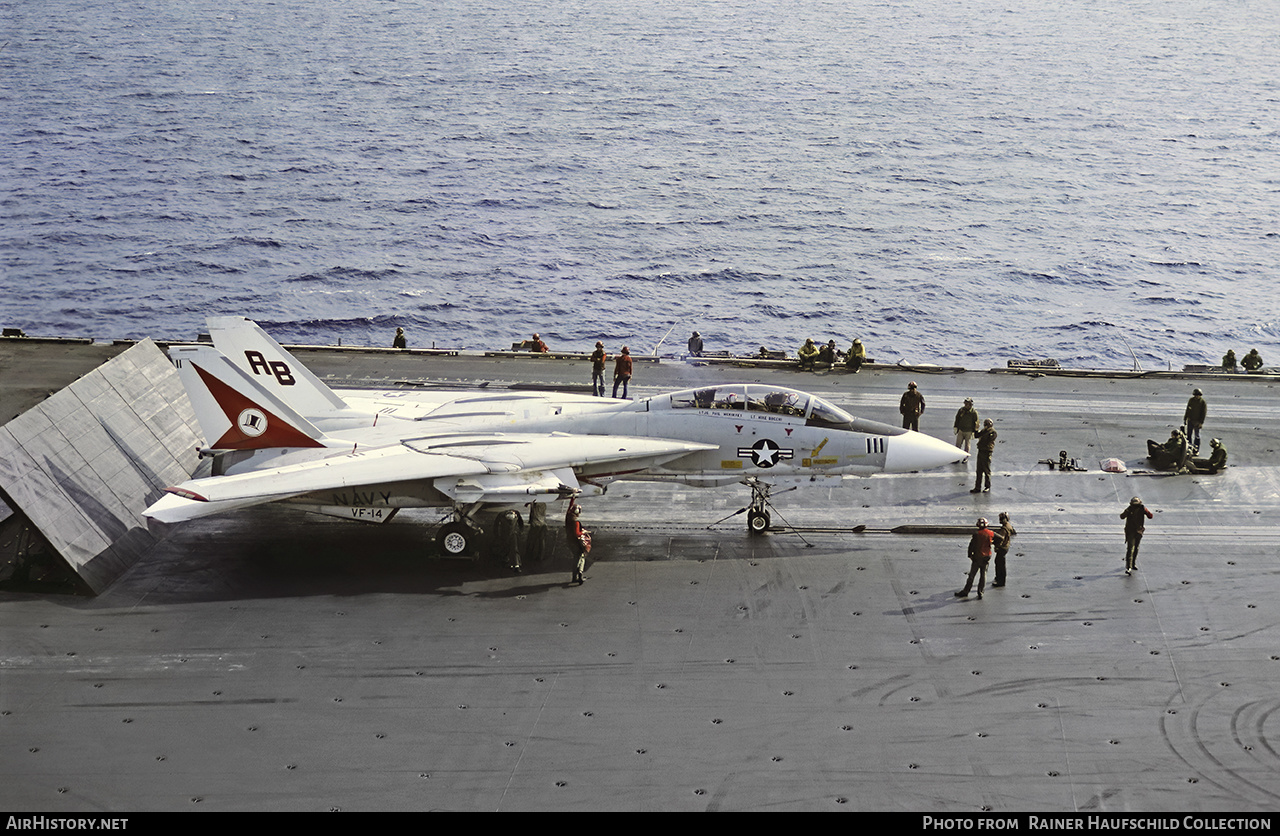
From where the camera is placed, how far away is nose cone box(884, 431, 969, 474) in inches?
1064

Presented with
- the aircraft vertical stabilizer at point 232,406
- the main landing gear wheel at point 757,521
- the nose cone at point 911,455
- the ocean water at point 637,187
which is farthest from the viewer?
the ocean water at point 637,187

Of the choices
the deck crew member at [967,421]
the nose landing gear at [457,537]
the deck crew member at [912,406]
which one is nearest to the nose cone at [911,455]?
the deck crew member at [967,421]

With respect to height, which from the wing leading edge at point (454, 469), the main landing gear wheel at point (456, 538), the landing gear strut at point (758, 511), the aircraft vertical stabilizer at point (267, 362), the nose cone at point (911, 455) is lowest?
the main landing gear wheel at point (456, 538)

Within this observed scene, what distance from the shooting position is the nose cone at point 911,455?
27031 millimetres

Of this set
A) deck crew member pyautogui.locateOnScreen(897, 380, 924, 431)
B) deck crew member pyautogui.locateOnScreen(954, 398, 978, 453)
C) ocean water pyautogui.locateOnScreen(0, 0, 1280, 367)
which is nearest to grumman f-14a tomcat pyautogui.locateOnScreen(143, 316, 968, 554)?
deck crew member pyautogui.locateOnScreen(954, 398, 978, 453)

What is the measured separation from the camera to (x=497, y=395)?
29.2 m

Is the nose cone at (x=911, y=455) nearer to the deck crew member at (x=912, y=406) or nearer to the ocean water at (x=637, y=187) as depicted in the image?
the deck crew member at (x=912, y=406)

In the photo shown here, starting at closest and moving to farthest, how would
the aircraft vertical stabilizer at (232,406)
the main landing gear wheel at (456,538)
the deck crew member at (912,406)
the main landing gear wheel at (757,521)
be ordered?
the main landing gear wheel at (456,538) < the aircraft vertical stabilizer at (232,406) < the main landing gear wheel at (757,521) < the deck crew member at (912,406)

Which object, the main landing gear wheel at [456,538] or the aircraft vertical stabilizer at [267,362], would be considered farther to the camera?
the aircraft vertical stabilizer at [267,362]

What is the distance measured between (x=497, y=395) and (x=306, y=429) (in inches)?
187

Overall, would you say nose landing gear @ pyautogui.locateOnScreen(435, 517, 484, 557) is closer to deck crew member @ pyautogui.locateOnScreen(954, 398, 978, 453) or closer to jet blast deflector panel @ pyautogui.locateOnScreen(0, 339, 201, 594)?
jet blast deflector panel @ pyautogui.locateOnScreen(0, 339, 201, 594)

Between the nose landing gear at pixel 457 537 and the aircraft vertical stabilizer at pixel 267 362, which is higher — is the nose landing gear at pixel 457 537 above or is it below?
below

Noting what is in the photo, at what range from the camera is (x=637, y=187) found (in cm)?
9262

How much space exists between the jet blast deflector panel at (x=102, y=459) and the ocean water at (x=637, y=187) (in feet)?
108
